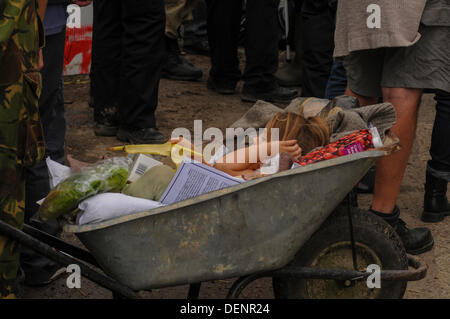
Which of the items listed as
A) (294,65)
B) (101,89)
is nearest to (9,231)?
(101,89)

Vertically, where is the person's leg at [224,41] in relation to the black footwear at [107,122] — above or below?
above

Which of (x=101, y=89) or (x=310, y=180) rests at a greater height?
(x=310, y=180)

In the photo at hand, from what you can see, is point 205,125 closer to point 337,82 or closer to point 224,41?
point 224,41

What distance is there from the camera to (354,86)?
3104 millimetres

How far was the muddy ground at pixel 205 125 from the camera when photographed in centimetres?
273

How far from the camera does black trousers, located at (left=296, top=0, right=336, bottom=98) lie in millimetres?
4410

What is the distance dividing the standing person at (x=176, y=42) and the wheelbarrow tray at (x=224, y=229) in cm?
341

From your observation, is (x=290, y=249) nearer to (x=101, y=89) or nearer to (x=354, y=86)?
(x=354, y=86)

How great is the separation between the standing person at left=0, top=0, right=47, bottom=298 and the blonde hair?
837 millimetres

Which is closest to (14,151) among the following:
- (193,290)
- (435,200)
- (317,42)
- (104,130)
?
(193,290)

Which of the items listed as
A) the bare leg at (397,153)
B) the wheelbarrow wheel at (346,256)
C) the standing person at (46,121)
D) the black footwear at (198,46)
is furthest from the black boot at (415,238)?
the black footwear at (198,46)

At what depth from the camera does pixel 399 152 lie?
2891mm

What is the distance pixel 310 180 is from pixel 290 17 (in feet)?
14.7

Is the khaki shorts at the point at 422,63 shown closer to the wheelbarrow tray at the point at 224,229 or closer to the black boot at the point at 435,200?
the black boot at the point at 435,200
